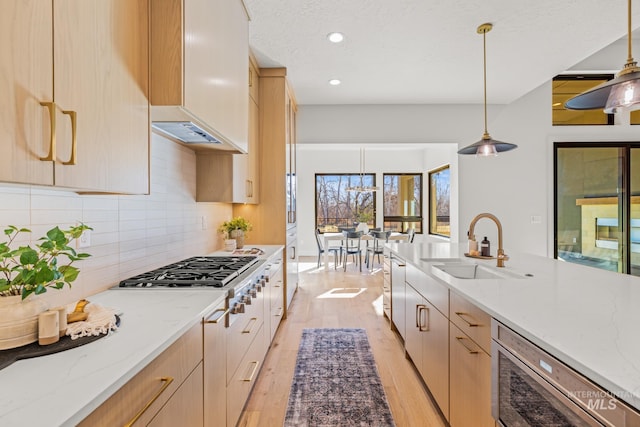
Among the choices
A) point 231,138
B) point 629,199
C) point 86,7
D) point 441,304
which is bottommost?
point 441,304

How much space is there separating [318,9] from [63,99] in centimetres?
213

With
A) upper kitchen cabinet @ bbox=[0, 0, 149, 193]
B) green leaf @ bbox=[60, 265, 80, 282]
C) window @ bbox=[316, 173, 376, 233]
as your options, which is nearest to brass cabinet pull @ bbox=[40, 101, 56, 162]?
upper kitchen cabinet @ bbox=[0, 0, 149, 193]

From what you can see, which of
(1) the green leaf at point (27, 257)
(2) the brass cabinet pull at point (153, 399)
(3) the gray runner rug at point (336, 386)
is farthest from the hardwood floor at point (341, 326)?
(1) the green leaf at point (27, 257)

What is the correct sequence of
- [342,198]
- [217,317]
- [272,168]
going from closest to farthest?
[217,317] → [272,168] → [342,198]

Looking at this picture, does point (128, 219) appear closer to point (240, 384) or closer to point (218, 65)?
point (218, 65)


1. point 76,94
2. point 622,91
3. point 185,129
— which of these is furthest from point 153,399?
point 622,91

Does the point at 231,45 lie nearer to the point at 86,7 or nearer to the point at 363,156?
the point at 86,7

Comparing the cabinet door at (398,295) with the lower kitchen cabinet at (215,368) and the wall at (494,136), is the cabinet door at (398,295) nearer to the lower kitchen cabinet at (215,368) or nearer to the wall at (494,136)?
the lower kitchen cabinet at (215,368)

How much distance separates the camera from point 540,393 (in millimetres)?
948

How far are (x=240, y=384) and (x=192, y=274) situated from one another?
67cm

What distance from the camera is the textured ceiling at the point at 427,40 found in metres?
2.42

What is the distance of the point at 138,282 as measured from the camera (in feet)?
5.03

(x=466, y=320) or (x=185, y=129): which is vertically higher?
(x=185, y=129)

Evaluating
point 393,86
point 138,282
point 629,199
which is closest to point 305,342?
point 138,282
